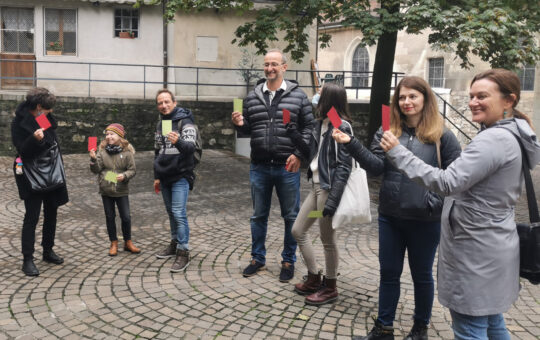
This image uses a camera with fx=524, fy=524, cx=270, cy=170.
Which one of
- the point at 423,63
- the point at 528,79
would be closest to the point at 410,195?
the point at 528,79

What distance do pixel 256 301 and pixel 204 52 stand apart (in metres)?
14.8

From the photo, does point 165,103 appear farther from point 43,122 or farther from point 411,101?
point 411,101

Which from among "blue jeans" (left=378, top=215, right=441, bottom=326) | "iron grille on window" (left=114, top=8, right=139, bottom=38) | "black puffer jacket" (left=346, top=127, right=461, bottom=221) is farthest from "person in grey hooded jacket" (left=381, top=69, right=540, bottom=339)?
"iron grille on window" (left=114, top=8, right=139, bottom=38)

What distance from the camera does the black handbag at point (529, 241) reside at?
8.53ft

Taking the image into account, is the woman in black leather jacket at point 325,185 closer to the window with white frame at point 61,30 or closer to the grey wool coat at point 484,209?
the grey wool coat at point 484,209

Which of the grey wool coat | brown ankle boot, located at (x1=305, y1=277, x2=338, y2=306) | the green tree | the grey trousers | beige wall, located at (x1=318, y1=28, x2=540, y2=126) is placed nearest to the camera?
the grey wool coat

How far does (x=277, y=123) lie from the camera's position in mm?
4891

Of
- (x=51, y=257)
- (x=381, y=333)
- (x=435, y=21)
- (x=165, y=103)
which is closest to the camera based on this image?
(x=381, y=333)

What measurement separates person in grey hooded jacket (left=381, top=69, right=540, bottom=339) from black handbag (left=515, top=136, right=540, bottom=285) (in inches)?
1.3

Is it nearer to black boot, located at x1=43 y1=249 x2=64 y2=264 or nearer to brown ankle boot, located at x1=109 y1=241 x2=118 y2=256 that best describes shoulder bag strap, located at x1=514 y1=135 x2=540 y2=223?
brown ankle boot, located at x1=109 y1=241 x2=118 y2=256

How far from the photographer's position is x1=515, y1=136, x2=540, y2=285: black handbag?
260cm

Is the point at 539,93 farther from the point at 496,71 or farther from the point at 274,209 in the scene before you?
the point at 496,71

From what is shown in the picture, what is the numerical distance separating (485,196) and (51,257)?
4.51 m

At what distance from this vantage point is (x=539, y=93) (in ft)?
62.4
